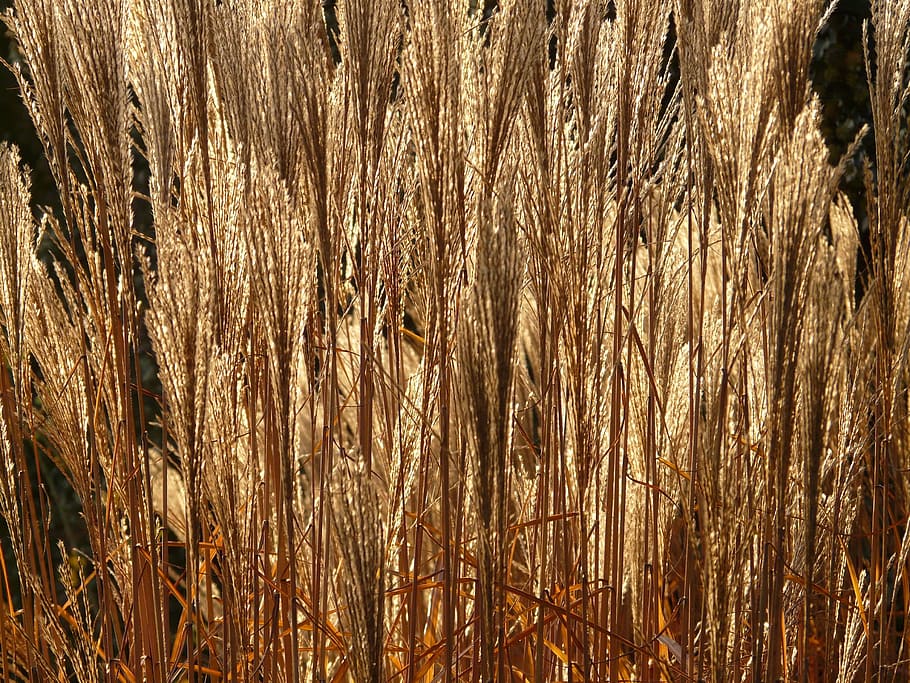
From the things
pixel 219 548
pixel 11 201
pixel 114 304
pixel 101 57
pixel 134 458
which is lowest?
pixel 219 548

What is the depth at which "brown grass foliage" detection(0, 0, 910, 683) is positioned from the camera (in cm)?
121

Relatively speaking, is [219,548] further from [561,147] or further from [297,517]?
[561,147]

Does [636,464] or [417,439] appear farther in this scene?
[636,464]

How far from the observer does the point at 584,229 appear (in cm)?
149

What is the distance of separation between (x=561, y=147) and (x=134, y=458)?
2.83 feet

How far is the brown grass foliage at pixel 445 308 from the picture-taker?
1.21 meters

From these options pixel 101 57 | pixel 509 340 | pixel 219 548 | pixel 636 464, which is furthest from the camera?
pixel 636 464

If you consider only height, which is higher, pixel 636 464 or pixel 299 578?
pixel 636 464

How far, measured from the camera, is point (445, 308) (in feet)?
4.42

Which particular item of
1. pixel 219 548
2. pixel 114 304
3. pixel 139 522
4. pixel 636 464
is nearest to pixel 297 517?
pixel 219 548

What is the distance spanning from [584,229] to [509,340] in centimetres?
46

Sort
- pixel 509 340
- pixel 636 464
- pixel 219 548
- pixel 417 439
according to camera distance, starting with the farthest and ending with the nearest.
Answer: pixel 636 464 → pixel 219 548 → pixel 417 439 → pixel 509 340

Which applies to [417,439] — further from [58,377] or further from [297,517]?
[58,377]

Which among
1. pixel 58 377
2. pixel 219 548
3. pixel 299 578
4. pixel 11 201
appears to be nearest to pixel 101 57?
pixel 11 201
